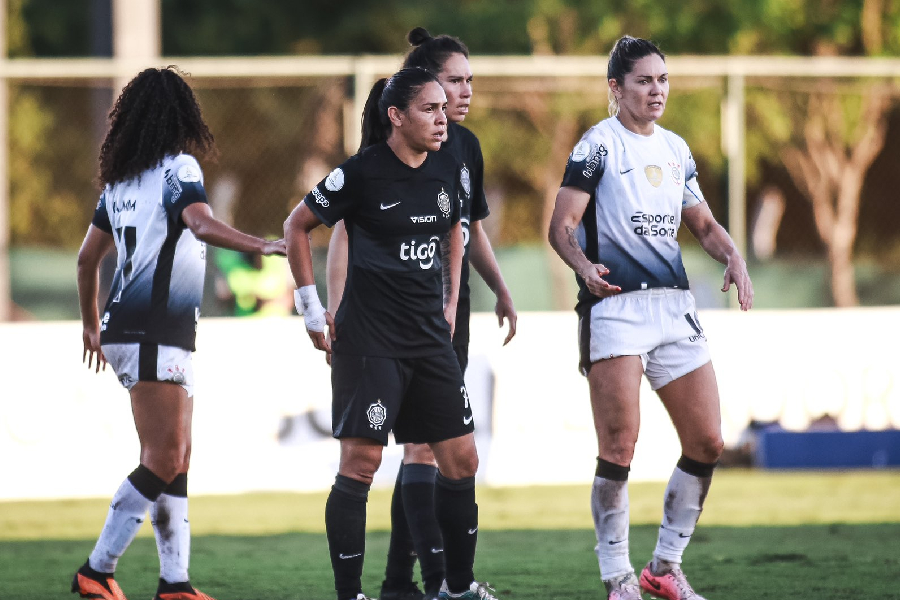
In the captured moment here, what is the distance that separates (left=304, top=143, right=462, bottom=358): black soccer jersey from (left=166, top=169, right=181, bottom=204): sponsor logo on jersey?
654mm

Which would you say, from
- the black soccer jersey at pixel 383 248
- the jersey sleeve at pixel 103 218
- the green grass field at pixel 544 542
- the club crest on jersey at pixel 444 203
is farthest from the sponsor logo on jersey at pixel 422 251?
the green grass field at pixel 544 542

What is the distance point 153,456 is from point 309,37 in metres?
25.0

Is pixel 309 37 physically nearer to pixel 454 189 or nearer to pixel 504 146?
pixel 504 146

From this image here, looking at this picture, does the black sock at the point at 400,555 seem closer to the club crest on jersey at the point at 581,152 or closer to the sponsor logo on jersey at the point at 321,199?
the sponsor logo on jersey at the point at 321,199

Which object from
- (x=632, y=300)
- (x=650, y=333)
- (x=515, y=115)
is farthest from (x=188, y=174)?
(x=515, y=115)

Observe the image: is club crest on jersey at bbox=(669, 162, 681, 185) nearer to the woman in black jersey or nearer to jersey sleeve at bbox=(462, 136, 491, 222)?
jersey sleeve at bbox=(462, 136, 491, 222)

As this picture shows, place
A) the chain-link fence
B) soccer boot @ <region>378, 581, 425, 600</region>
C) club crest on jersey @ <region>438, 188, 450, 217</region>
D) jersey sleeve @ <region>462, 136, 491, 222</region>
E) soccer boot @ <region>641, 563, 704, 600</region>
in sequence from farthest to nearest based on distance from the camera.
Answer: the chain-link fence < jersey sleeve @ <region>462, 136, 491, 222</region> < soccer boot @ <region>378, 581, 425, 600</region> < soccer boot @ <region>641, 563, 704, 600</region> < club crest on jersey @ <region>438, 188, 450, 217</region>

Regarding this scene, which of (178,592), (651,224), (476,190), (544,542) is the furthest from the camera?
(544,542)

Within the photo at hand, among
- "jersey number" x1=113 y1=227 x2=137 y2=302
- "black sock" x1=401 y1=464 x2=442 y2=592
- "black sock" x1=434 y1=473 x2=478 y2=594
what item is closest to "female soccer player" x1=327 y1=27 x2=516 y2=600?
"black sock" x1=401 y1=464 x2=442 y2=592

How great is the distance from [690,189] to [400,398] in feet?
5.47

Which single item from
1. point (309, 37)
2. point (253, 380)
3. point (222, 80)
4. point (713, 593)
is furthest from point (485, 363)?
point (309, 37)

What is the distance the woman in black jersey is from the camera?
5.85 m

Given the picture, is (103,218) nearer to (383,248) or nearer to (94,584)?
(383,248)

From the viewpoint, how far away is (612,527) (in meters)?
6.34
